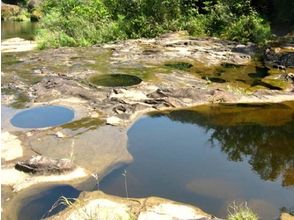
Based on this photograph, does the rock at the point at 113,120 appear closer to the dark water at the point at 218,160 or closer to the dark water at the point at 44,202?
the dark water at the point at 218,160

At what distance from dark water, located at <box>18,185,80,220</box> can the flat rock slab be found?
73 cm

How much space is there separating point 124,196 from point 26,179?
160 cm

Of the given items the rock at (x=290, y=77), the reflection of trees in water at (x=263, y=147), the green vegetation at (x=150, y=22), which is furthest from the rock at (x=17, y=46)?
the reflection of trees in water at (x=263, y=147)

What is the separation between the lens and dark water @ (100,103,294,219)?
20.6 ft

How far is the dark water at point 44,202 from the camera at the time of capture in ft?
18.5

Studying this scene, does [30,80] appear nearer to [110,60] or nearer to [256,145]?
[110,60]

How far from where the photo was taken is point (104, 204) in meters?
5.79

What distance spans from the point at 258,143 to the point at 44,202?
455 centimetres

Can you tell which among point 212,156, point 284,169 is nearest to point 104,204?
point 212,156

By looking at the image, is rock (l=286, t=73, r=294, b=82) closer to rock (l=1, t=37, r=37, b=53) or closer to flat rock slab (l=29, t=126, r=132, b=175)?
flat rock slab (l=29, t=126, r=132, b=175)

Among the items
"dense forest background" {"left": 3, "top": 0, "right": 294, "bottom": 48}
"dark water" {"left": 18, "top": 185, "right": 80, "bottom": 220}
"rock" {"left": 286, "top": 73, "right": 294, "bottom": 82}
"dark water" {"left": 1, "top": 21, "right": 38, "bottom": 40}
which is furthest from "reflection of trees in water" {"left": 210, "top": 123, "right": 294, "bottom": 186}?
"dark water" {"left": 1, "top": 21, "right": 38, "bottom": 40}

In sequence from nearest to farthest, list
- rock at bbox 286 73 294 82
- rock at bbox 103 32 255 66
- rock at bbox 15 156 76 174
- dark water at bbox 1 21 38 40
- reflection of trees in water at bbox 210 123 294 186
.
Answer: rock at bbox 15 156 76 174 < reflection of trees in water at bbox 210 123 294 186 < rock at bbox 286 73 294 82 < rock at bbox 103 32 255 66 < dark water at bbox 1 21 38 40

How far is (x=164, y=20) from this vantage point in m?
22.0

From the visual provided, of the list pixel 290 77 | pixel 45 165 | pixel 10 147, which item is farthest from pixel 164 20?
pixel 45 165
